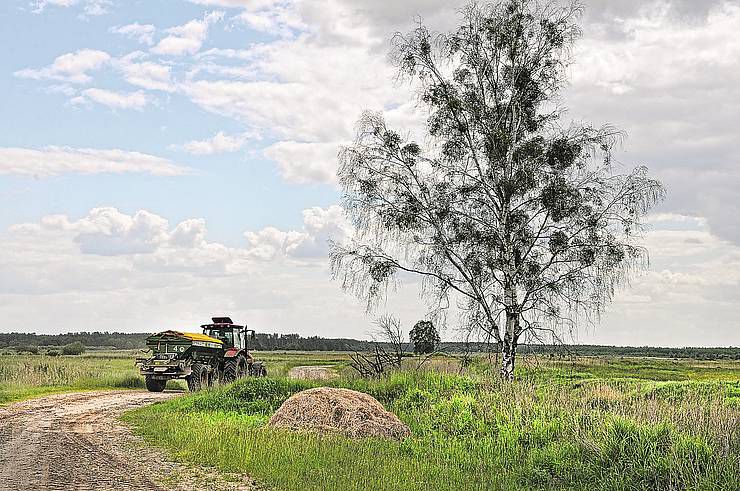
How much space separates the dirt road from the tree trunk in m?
12.4

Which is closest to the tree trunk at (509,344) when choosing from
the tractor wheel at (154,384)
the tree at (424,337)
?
the tree at (424,337)

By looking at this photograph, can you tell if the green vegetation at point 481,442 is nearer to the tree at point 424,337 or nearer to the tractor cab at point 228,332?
the tree at point 424,337

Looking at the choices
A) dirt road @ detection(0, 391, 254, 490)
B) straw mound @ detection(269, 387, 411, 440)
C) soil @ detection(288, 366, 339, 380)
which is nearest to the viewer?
dirt road @ detection(0, 391, 254, 490)

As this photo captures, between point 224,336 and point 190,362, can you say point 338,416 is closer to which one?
point 190,362

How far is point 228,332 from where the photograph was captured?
3353 centimetres

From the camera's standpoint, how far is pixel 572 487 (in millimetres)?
12109

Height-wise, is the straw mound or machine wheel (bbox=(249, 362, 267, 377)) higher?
machine wheel (bbox=(249, 362, 267, 377))

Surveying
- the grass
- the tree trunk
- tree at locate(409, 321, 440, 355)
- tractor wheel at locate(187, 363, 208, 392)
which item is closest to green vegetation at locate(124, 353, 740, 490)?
the tree trunk

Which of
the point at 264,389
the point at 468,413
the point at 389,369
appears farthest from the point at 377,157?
the point at 468,413

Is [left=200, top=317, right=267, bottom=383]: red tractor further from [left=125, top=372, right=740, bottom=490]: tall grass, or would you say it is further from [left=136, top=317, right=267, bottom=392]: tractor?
[left=125, top=372, right=740, bottom=490]: tall grass

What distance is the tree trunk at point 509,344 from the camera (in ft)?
90.3

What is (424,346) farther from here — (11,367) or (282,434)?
(11,367)

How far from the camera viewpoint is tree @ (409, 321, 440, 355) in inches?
A: 1117

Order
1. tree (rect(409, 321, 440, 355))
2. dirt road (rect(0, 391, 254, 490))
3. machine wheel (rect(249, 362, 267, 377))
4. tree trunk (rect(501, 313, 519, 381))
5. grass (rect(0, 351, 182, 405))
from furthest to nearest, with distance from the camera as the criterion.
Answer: grass (rect(0, 351, 182, 405)) < machine wheel (rect(249, 362, 267, 377)) < tree (rect(409, 321, 440, 355)) < tree trunk (rect(501, 313, 519, 381)) < dirt road (rect(0, 391, 254, 490))
